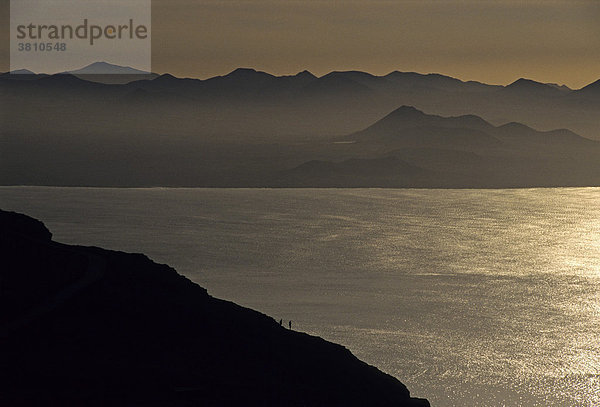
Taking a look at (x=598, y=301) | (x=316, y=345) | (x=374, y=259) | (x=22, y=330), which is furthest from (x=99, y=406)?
(x=374, y=259)

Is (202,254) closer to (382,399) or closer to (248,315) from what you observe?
(248,315)

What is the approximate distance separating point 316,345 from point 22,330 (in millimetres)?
19883

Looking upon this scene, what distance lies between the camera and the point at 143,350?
138 ft

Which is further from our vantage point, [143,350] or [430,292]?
[430,292]

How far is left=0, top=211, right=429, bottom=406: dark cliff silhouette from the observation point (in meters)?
34.1

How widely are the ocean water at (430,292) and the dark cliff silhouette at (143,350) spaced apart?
16.8 m

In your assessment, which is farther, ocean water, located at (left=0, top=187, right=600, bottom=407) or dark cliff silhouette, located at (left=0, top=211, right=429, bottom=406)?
ocean water, located at (left=0, top=187, right=600, bottom=407)

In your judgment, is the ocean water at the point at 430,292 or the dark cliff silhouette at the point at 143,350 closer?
the dark cliff silhouette at the point at 143,350

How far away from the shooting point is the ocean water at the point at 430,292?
2717 inches

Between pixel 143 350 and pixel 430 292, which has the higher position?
pixel 143 350

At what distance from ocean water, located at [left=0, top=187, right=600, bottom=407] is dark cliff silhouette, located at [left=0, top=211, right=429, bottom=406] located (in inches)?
661

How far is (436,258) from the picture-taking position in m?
146

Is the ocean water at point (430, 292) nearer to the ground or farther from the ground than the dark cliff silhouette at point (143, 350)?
nearer to the ground

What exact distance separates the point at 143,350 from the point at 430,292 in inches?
2907
